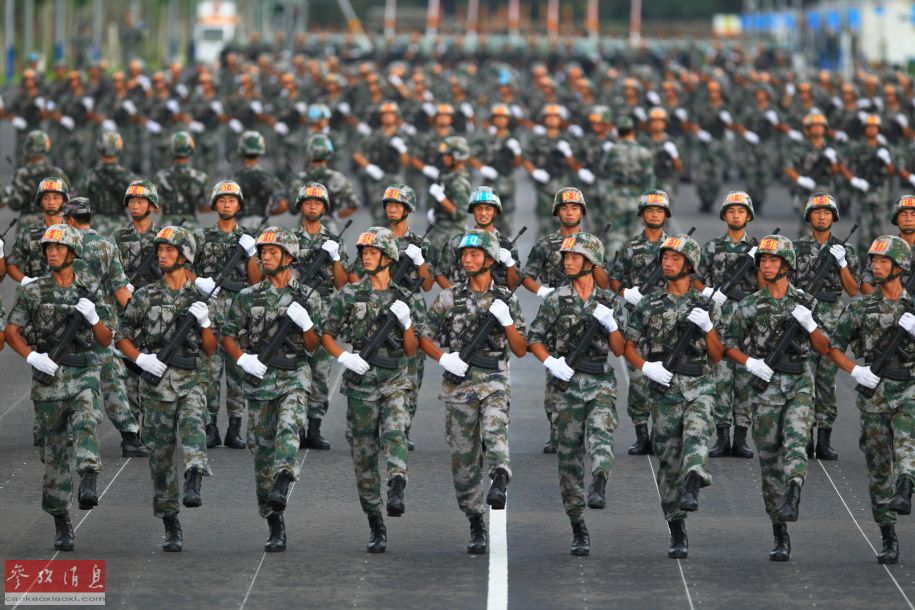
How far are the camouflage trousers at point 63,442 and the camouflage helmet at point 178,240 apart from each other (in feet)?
3.56

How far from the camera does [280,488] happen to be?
12391 millimetres

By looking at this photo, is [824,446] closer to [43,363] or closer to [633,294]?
[633,294]

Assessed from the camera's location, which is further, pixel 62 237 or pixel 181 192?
pixel 181 192

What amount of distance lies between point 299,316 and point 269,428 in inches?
28.8

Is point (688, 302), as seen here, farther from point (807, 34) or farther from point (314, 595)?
point (807, 34)

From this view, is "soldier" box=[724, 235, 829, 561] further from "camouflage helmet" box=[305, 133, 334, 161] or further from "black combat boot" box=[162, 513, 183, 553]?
"camouflage helmet" box=[305, 133, 334, 161]

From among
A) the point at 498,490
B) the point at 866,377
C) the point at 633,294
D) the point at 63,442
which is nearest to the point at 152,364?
the point at 63,442

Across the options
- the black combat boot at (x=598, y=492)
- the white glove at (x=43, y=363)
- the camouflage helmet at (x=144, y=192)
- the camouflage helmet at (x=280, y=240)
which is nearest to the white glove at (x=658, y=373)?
the black combat boot at (x=598, y=492)

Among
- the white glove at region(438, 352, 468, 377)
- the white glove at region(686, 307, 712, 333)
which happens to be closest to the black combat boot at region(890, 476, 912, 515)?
the white glove at region(686, 307, 712, 333)

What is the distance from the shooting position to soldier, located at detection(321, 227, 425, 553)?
1252cm

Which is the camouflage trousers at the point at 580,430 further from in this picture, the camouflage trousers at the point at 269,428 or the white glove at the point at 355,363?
the camouflage trousers at the point at 269,428

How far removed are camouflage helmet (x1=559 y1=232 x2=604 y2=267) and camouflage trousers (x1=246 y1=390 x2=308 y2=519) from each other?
192 cm

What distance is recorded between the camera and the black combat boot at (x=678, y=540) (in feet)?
41.4

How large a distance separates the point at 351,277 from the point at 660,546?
12.3 ft
